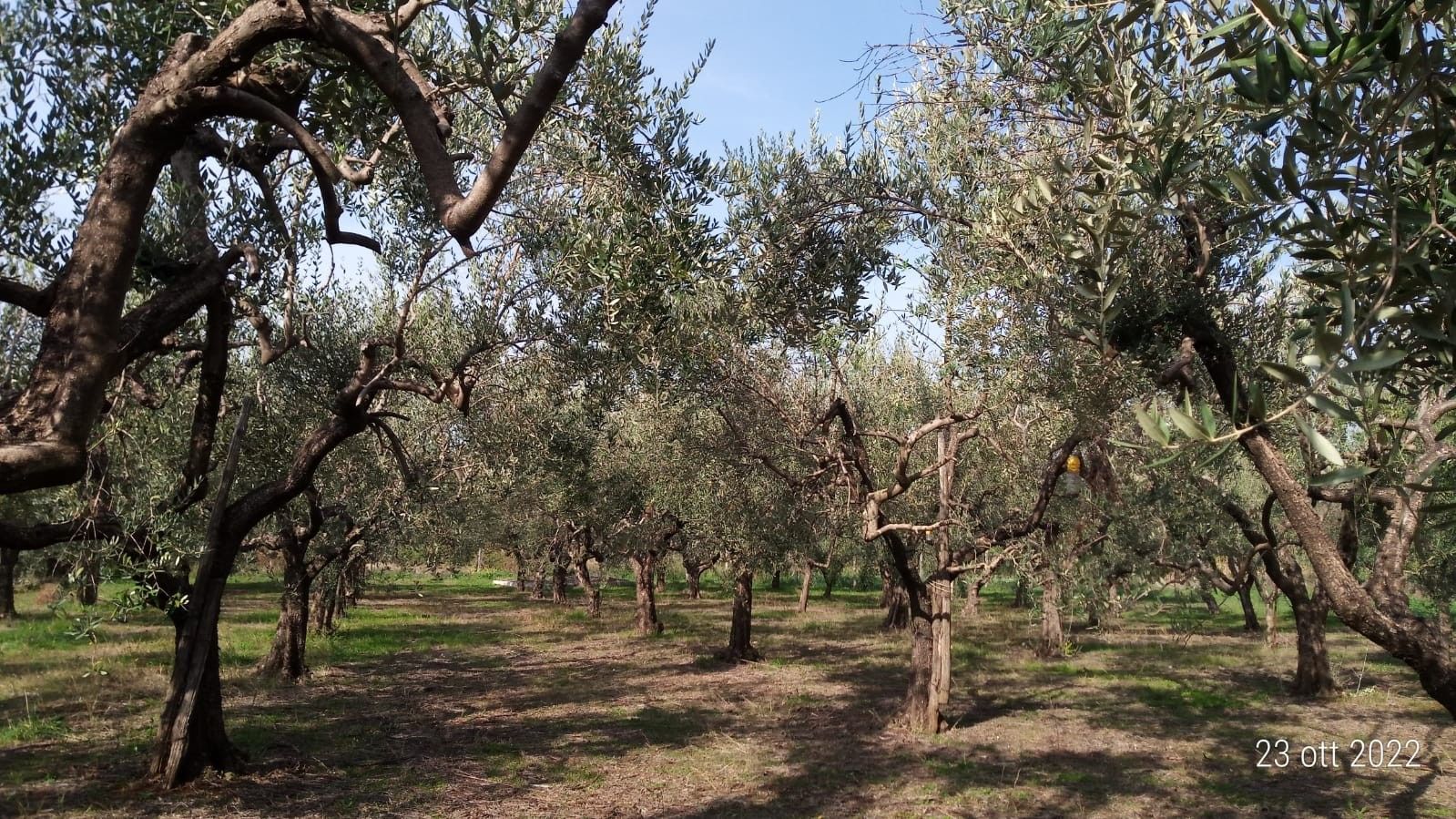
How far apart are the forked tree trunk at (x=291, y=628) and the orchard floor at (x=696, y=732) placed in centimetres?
62

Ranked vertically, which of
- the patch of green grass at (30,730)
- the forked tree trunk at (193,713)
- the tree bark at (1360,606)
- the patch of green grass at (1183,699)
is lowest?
the patch of green grass at (1183,699)

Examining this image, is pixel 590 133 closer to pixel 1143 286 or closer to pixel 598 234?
pixel 598 234

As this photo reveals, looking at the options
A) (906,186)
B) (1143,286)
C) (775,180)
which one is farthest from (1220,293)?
(775,180)

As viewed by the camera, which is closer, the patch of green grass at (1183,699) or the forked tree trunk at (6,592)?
the patch of green grass at (1183,699)

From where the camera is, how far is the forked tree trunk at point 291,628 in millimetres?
18062

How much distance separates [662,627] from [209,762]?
22.9 meters

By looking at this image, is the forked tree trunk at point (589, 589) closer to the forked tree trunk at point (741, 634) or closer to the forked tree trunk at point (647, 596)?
the forked tree trunk at point (647, 596)

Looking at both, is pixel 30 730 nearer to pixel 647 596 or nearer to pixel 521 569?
pixel 647 596

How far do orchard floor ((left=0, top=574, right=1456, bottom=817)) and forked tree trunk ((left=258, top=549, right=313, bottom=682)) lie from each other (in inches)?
24.3

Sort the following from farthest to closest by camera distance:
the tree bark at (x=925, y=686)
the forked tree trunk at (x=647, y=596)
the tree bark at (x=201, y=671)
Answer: the forked tree trunk at (x=647, y=596), the tree bark at (x=925, y=686), the tree bark at (x=201, y=671)

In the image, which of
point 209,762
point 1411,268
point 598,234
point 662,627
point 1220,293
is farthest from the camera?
point 662,627

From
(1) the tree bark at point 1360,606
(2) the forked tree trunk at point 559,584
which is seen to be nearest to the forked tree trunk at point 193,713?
(1) the tree bark at point 1360,606

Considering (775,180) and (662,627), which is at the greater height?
(775,180)

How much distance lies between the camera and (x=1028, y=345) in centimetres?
880
